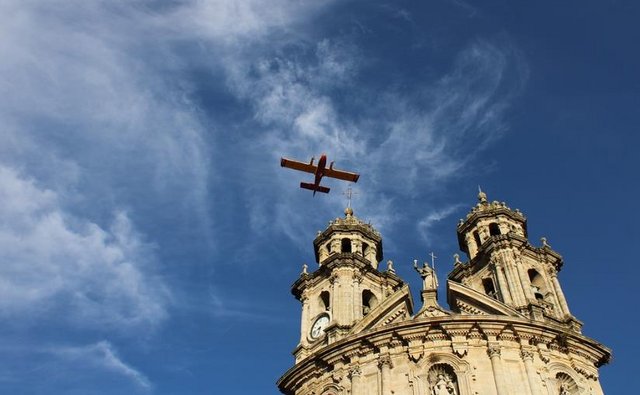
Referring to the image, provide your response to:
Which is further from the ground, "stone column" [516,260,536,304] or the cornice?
"stone column" [516,260,536,304]

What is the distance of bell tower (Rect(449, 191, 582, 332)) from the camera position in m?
35.1

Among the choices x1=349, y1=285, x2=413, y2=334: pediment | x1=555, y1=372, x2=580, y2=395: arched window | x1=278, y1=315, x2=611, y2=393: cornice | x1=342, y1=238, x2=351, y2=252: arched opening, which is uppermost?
x1=342, y1=238, x2=351, y2=252: arched opening

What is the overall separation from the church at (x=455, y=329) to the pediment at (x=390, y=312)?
0.17 feet

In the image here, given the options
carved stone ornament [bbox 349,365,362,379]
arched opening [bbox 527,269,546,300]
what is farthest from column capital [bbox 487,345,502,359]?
arched opening [bbox 527,269,546,300]

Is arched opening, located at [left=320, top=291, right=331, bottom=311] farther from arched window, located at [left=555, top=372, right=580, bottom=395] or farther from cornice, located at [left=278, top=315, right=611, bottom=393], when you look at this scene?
arched window, located at [left=555, top=372, right=580, bottom=395]

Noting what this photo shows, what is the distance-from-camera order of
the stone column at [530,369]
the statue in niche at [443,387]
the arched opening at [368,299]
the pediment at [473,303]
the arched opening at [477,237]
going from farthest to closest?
the arched opening at [477,237] < the arched opening at [368,299] < the pediment at [473,303] < the statue in niche at [443,387] < the stone column at [530,369]

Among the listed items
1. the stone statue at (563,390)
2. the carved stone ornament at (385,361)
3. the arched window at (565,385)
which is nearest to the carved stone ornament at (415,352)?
the carved stone ornament at (385,361)

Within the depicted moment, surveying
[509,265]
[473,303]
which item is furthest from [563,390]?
[509,265]

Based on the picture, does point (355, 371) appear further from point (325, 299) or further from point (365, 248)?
point (365, 248)

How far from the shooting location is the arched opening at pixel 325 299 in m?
38.0

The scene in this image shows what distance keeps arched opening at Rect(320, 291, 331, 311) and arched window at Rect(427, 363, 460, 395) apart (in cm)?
1071

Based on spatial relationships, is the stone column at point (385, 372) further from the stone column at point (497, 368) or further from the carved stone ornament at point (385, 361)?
the stone column at point (497, 368)

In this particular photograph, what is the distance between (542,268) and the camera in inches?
1495

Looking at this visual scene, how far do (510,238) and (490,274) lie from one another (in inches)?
95.9
